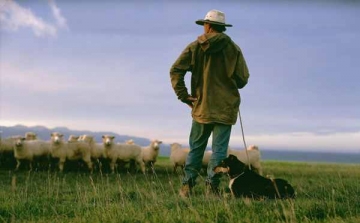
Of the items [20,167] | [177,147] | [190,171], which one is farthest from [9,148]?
[190,171]

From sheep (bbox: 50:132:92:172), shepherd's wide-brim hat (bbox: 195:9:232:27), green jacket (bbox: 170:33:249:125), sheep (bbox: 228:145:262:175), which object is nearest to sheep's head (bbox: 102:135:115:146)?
sheep (bbox: 50:132:92:172)

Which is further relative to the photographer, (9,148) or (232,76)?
(9,148)

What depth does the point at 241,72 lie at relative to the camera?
6852 mm

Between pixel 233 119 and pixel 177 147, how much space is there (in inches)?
374

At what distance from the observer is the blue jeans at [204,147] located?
6758 millimetres

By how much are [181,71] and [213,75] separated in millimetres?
491

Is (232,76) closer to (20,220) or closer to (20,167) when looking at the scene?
(20,220)

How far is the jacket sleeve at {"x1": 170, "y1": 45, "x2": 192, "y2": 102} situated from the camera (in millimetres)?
6957

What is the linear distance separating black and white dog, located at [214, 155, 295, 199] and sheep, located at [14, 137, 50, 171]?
33.4 ft

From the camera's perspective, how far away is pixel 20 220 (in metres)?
5.20

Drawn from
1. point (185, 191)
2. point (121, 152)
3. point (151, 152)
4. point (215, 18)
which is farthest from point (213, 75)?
point (151, 152)

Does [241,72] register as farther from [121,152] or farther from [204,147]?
[121,152]

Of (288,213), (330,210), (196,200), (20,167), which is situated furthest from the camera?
(20,167)

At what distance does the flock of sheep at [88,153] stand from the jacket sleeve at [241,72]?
8.18 metres
